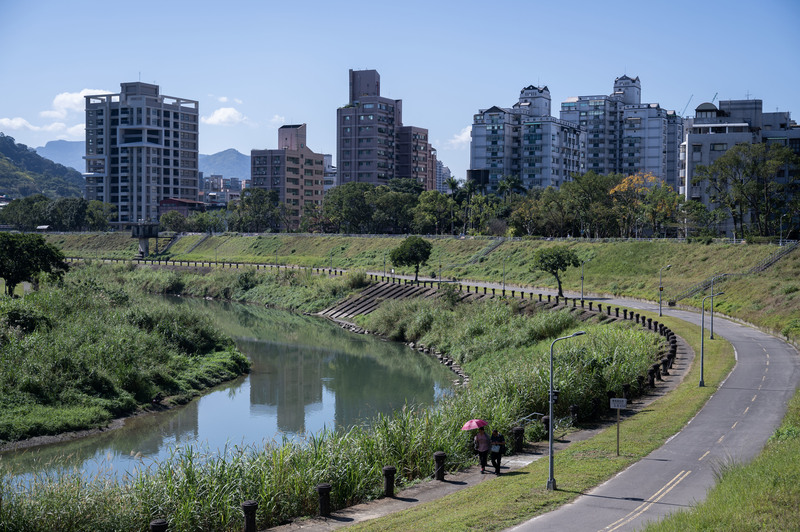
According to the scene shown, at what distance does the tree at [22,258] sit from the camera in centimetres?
5859

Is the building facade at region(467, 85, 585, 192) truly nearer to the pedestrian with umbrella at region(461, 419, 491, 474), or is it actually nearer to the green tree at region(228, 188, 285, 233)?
the green tree at region(228, 188, 285, 233)

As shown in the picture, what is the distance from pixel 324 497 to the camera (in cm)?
2017

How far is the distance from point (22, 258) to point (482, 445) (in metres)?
47.8

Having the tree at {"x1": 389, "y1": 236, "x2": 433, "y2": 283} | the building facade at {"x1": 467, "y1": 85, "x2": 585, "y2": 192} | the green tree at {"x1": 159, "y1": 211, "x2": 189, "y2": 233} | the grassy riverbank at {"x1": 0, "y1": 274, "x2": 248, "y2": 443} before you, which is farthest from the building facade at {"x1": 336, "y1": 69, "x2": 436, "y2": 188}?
the grassy riverbank at {"x1": 0, "y1": 274, "x2": 248, "y2": 443}

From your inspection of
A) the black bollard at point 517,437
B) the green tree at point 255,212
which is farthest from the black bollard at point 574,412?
the green tree at point 255,212

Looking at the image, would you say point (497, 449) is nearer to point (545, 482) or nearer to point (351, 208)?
point (545, 482)

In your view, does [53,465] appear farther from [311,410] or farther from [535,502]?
[535,502]

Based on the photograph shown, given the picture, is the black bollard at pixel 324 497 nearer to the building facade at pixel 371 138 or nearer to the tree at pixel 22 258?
the tree at pixel 22 258

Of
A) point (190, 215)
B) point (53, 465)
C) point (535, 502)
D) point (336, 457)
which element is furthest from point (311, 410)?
point (190, 215)

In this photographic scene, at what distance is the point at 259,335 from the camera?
7062 centimetres

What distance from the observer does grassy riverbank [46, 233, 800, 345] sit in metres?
62.4

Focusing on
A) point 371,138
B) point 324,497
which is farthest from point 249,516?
point 371,138

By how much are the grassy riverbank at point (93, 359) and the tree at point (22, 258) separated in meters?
6.19

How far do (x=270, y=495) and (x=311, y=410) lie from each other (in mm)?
22620
